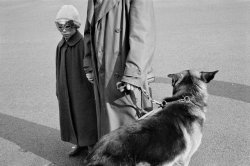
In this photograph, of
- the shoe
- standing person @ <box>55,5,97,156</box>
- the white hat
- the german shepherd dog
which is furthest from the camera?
the shoe

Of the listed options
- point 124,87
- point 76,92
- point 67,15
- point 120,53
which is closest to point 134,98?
point 124,87

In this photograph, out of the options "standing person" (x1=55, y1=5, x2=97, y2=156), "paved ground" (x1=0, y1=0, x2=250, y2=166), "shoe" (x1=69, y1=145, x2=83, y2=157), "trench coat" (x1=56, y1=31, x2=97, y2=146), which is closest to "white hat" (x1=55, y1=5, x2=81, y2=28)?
"standing person" (x1=55, y1=5, x2=97, y2=156)

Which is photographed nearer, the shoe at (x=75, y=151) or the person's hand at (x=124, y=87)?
the person's hand at (x=124, y=87)

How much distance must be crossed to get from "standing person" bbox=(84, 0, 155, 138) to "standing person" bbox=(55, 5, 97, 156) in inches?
32.4

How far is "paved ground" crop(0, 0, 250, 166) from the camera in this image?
4715 mm

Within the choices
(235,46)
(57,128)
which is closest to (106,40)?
(57,128)

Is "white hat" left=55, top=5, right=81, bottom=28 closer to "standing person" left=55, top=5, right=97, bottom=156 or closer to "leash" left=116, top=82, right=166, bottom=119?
"standing person" left=55, top=5, right=97, bottom=156

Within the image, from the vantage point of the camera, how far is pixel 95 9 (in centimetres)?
333

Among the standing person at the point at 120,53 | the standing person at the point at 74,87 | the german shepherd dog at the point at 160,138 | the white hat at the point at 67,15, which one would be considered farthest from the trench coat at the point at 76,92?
the german shepherd dog at the point at 160,138

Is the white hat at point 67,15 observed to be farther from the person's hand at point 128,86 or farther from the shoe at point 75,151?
the shoe at point 75,151

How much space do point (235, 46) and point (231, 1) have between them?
7.00 meters

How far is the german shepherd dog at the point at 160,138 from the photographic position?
269 cm

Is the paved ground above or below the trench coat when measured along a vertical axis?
below

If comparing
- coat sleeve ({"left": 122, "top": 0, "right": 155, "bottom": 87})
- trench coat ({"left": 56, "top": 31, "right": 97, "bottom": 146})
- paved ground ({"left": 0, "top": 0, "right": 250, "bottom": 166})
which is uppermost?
coat sleeve ({"left": 122, "top": 0, "right": 155, "bottom": 87})
